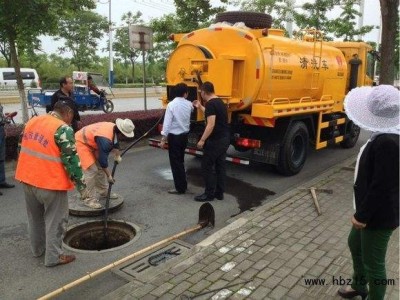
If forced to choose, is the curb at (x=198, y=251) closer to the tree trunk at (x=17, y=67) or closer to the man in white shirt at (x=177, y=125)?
the man in white shirt at (x=177, y=125)

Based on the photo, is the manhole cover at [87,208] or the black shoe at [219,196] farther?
the black shoe at [219,196]

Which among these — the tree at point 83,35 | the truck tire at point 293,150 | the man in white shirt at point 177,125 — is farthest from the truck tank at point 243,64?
the tree at point 83,35

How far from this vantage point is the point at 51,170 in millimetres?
3537

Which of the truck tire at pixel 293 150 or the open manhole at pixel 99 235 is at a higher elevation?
the truck tire at pixel 293 150

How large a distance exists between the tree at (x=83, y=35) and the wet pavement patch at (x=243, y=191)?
101ft

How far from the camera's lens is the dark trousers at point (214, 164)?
5.58 meters

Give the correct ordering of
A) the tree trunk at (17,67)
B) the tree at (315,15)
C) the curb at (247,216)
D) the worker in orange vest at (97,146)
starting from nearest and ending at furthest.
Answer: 1. the curb at (247,216)
2. the worker in orange vest at (97,146)
3. the tree trunk at (17,67)
4. the tree at (315,15)

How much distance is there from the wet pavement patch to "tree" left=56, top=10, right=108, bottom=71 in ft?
101

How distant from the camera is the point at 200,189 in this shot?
6297 mm


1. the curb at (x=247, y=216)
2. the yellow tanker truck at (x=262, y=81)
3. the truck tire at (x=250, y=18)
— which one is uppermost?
the truck tire at (x=250, y=18)

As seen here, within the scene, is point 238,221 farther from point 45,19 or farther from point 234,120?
point 45,19

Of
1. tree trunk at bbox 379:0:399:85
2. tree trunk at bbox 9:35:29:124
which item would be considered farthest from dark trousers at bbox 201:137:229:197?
tree trunk at bbox 9:35:29:124

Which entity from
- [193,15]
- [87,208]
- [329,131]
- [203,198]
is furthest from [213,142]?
[193,15]

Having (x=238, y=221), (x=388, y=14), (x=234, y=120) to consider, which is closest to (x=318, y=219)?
(x=238, y=221)
